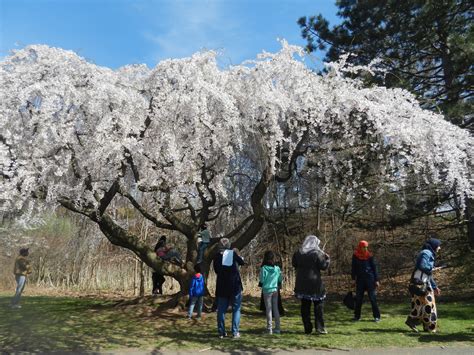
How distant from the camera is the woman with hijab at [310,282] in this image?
680cm

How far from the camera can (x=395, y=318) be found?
28.1 ft

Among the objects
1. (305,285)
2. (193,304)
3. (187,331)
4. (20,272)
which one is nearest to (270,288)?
(305,285)

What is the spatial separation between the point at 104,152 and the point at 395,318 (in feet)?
20.8

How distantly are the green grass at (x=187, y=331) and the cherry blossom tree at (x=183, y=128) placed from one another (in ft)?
6.46

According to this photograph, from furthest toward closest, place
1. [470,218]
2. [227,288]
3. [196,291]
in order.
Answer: [470,218] < [196,291] < [227,288]

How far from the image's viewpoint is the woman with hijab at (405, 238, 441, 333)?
6.80 metres

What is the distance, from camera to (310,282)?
6812 mm

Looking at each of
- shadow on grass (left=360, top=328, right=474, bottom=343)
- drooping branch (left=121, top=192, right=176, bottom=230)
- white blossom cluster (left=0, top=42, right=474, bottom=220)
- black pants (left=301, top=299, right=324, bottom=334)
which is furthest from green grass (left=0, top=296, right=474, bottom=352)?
white blossom cluster (left=0, top=42, right=474, bottom=220)

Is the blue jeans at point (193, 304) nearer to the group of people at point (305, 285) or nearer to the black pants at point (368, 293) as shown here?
the group of people at point (305, 285)

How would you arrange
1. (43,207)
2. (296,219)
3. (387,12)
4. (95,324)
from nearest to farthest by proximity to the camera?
1. (43,207)
2. (95,324)
3. (387,12)
4. (296,219)

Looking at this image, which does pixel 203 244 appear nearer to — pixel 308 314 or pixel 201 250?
pixel 201 250

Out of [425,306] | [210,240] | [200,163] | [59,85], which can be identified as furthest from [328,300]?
[59,85]

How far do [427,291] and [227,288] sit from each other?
3194mm

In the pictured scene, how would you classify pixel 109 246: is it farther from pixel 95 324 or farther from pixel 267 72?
pixel 267 72
